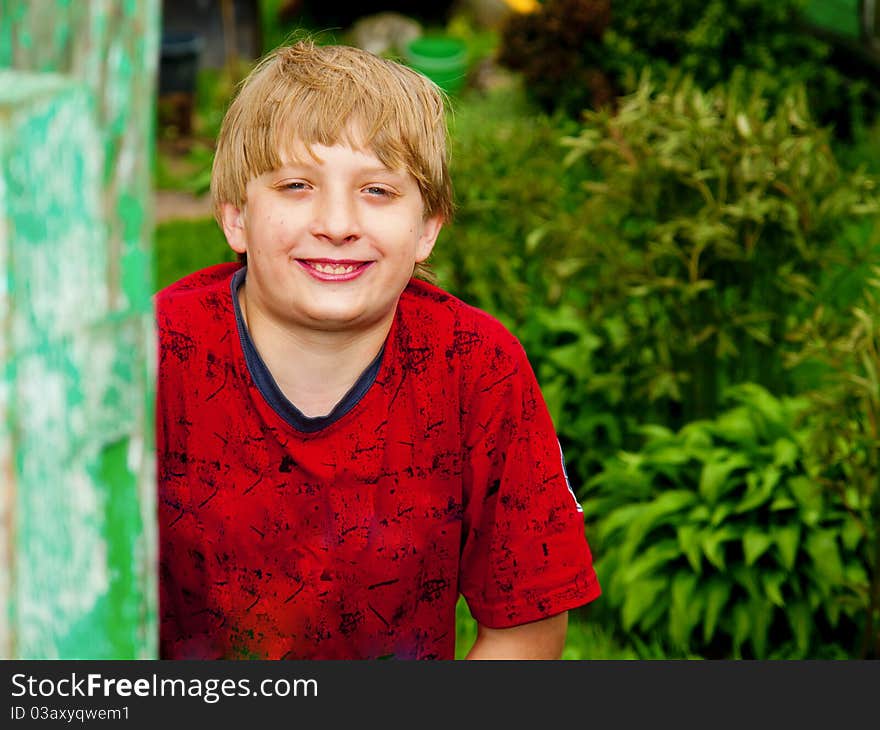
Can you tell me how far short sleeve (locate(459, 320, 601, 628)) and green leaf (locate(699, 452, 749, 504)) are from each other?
5.84 feet

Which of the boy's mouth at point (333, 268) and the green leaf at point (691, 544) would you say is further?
the green leaf at point (691, 544)

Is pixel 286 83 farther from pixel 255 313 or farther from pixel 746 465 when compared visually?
pixel 746 465

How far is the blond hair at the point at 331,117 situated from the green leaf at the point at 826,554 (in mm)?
2118

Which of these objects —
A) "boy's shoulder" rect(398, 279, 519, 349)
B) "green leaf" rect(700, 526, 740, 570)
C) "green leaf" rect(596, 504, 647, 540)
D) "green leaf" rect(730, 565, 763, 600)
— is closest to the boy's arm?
"boy's shoulder" rect(398, 279, 519, 349)

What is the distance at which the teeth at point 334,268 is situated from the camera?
75.4 inches

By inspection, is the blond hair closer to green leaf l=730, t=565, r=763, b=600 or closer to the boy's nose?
the boy's nose

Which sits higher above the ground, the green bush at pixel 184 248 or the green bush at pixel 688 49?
the green bush at pixel 688 49

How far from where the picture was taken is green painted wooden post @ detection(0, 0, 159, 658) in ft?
3.36

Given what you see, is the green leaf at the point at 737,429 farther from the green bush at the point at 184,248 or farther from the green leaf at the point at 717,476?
the green bush at the point at 184,248

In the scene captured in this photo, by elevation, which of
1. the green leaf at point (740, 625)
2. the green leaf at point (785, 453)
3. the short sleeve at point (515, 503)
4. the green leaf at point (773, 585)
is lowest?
the green leaf at point (740, 625)

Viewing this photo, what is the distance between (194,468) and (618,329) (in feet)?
9.50

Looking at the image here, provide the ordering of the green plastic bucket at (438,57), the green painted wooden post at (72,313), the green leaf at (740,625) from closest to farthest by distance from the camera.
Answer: the green painted wooden post at (72,313)
the green leaf at (740,625)
the green plastic bucket at (438,57)

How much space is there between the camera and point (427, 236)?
2100 mm

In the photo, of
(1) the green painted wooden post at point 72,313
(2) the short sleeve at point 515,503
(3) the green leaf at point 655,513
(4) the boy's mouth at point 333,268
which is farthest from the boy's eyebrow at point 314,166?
(3) the green leaf at point 655,513
